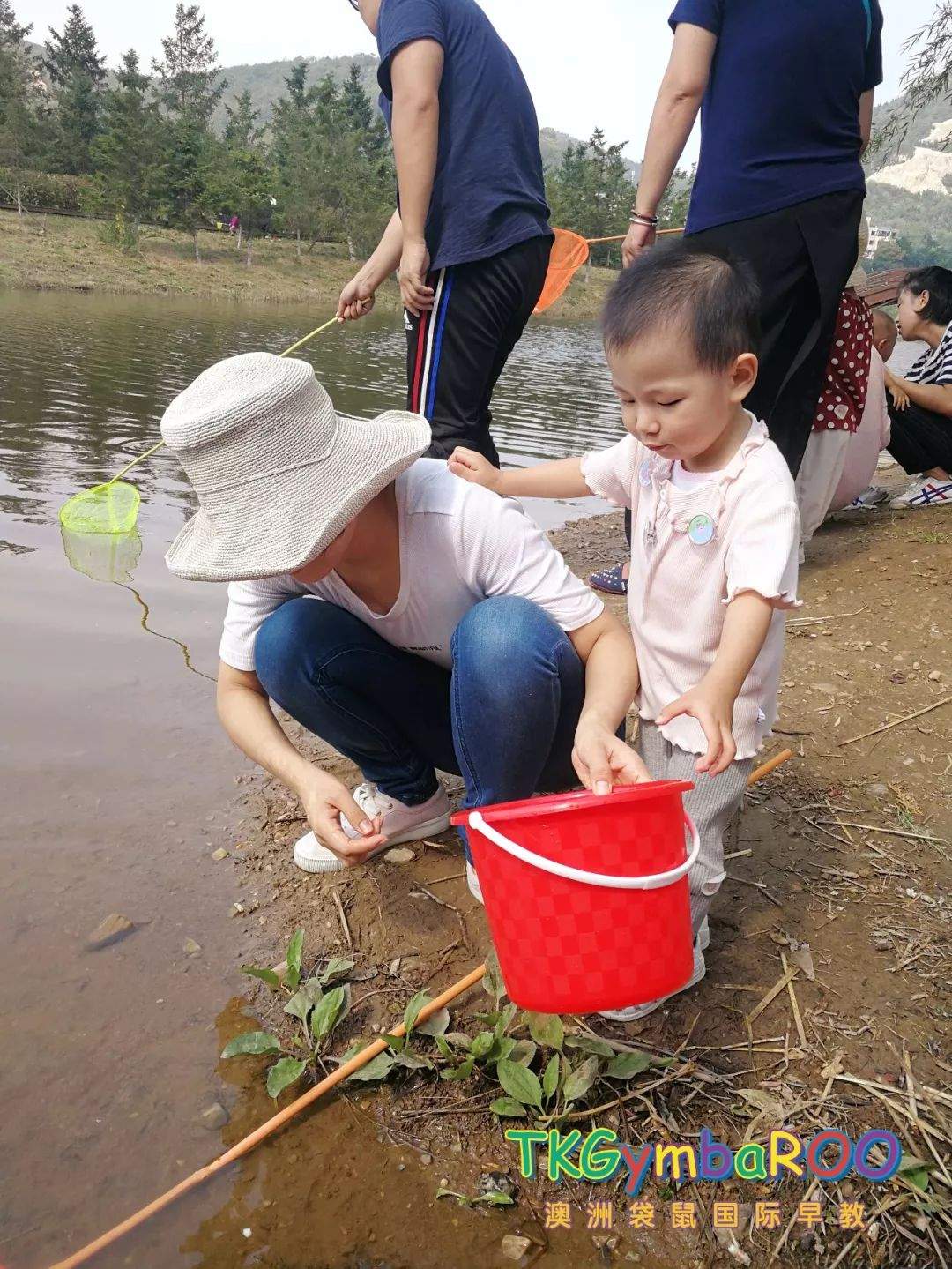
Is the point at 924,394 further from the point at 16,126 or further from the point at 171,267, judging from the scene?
the point at 16,126

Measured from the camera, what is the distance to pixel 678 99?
2475mm

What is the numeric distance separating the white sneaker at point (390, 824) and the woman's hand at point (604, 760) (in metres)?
0.66

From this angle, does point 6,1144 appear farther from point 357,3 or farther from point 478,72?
point 357,3

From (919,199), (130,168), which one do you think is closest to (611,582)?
(130,168)

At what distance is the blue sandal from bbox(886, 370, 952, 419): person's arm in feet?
5.31

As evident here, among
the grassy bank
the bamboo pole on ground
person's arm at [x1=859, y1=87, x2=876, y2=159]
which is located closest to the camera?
the bamboo pole on ground

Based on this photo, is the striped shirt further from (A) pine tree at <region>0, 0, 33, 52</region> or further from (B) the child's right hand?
(A) pine tree at <region>0, 0, 33, 52</region>

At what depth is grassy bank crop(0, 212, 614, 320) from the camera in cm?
2164

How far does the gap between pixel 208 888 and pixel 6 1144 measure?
60cm

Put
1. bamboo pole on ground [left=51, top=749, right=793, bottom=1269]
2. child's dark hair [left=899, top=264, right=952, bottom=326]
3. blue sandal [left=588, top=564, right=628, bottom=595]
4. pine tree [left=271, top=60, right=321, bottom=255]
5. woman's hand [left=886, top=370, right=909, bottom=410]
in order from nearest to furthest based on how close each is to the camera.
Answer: bamboo pole on ground [left=51, top=749, right=793, bottom=1269] < blue sandal [left=588, top=564, right=628, bottom=595] < woman's hand [left=886, top=370, right=909, bottom=410] < child's dark hair [left=899, top=264, right=952, bottom=326] < pine tree [left=271, top=60, right=321, bottom=255]

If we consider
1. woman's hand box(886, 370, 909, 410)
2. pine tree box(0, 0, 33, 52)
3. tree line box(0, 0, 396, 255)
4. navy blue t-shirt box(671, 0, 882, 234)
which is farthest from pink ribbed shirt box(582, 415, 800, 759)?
pine tree box(0, 0, 33, 52)

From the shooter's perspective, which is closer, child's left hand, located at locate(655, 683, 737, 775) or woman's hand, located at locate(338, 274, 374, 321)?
child's left hand, located at locate(655, 683, 737, 775)

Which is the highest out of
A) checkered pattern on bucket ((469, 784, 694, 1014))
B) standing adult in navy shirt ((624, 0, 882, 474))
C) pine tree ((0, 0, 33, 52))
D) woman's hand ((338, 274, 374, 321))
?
pine tree ((0, 0, 33, 52))

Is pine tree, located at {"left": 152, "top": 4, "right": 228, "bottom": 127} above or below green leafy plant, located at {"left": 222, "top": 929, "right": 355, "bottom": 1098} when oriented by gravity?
above
